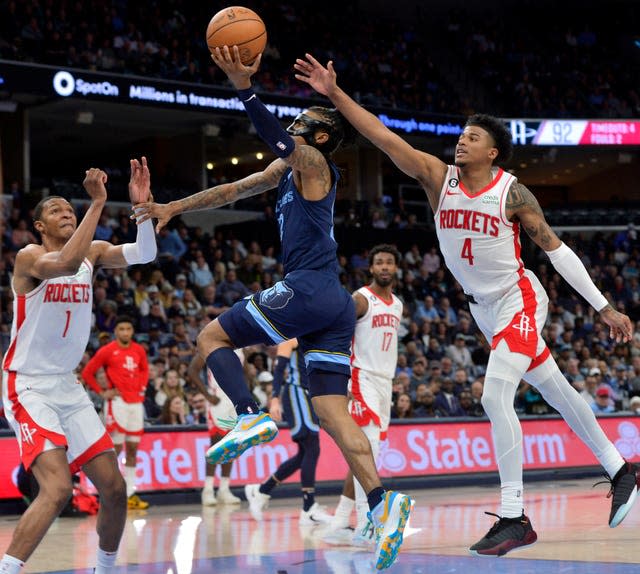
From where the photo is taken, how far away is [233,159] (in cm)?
3169

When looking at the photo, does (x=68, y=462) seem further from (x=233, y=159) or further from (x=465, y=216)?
(x=233, y=159)

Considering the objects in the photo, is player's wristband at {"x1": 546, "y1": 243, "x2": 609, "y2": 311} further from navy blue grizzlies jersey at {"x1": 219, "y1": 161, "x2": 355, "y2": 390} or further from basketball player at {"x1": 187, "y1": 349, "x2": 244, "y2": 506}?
basketball player at {"x1": 187, "y1": 349, "x2": 244, "y2": 506}

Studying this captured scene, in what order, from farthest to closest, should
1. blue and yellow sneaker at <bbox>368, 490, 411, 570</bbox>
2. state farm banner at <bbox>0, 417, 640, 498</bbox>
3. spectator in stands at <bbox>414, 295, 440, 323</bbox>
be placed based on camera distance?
1. spectator in stands at <bbox>414, 295, 440, 323</bbox>
2. state farm banner at <bbox>0, 417, 640, 498</bbox>
3. blue and yellow sneaker at <bbox>368, 490, 411, 570</bbox>

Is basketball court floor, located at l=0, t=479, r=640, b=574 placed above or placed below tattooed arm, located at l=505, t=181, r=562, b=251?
below

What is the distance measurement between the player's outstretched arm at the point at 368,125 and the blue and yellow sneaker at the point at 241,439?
1732mm

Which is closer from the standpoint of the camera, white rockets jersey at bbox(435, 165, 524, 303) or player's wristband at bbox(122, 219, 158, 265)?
white rockets jersey at bbox(435, 165, 524, 303)

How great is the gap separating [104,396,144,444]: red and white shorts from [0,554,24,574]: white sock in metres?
6.37

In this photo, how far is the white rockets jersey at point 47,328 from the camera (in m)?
6.12

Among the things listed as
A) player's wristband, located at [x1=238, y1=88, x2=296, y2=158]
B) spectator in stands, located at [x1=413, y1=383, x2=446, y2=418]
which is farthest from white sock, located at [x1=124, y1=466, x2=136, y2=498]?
player's wristband, located at [x1=238, y1=88, x2=296, y2=158]

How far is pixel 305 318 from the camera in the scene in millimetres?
5906

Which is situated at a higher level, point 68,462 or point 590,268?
point 590,268

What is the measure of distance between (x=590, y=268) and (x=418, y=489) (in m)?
14.1

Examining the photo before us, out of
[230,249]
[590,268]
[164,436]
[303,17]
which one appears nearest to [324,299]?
[164,436]

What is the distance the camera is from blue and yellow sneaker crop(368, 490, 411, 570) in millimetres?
5496
